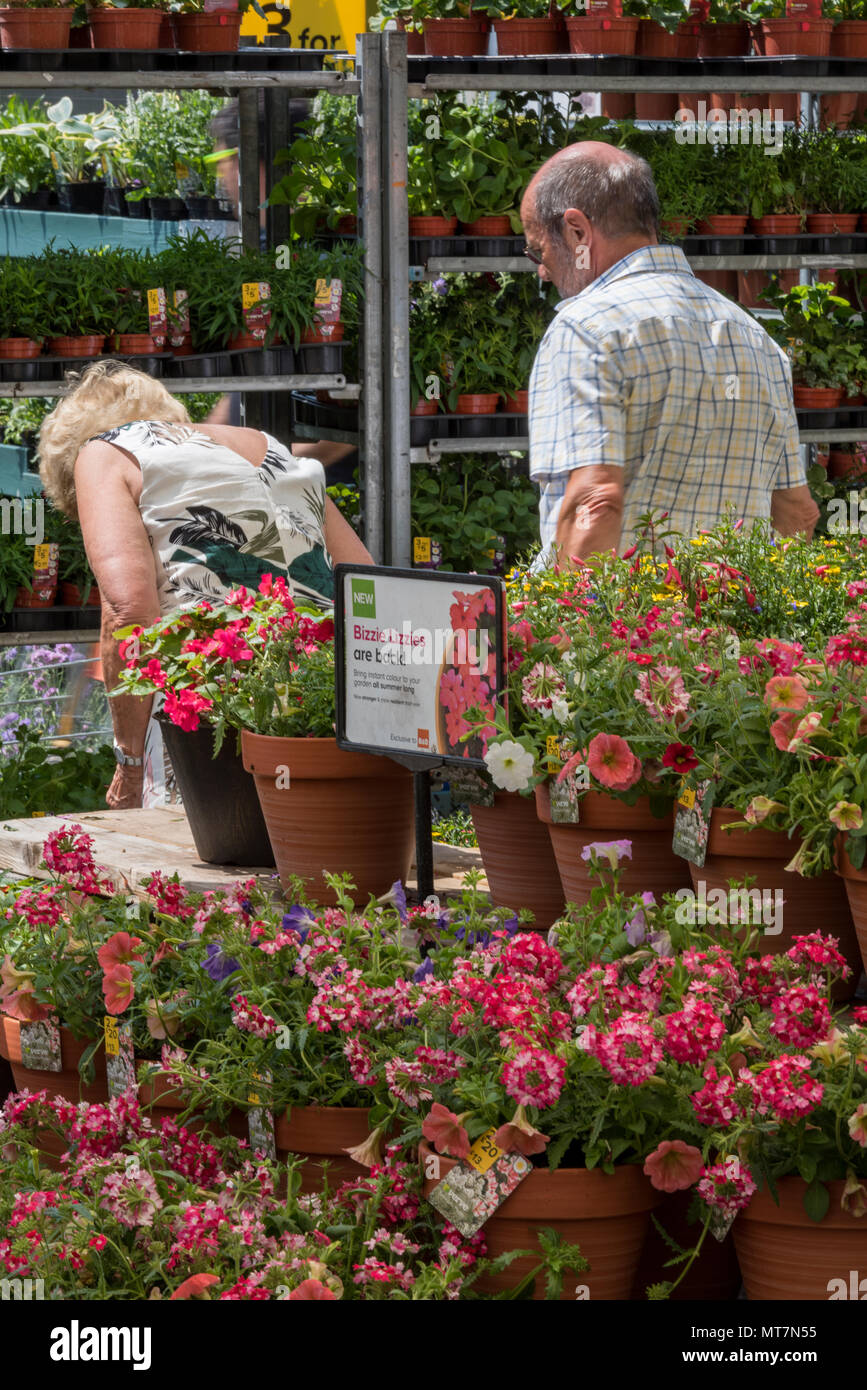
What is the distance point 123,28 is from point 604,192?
184 centimetres

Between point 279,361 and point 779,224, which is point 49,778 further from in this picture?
point 779,224

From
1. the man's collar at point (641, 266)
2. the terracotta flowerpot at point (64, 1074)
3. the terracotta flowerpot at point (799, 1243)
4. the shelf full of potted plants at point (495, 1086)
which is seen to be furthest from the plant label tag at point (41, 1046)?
the man's collar at point (641, 266)

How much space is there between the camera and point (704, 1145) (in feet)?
4.17

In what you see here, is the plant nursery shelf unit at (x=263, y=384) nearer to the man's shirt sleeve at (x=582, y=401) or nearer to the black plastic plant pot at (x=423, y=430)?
the black plastic plant pot at (x=423, y=430)

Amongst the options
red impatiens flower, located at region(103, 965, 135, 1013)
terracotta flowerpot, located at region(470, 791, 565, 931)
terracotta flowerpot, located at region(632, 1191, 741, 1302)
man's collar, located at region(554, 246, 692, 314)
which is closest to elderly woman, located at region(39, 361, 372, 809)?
man's collar, located at region(554, 246, 692, 314)

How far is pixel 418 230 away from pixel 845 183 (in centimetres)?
131

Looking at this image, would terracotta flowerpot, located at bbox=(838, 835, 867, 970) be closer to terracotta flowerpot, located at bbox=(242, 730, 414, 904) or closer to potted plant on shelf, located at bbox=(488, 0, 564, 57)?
terracotta flowerpot, located at bbox=(242, 730, 414, 904)

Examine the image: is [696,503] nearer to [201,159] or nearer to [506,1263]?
[506,1263]

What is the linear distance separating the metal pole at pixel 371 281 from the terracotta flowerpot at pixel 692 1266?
122 inches

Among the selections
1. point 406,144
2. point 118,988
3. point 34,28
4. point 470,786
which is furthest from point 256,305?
point 118,988

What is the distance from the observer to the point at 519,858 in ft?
5.90

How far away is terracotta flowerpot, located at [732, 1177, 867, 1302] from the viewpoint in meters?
1.27

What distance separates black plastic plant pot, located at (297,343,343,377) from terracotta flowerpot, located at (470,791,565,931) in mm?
2742
